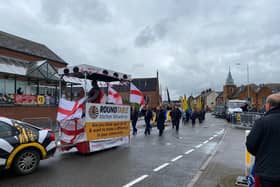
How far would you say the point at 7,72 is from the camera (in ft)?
62.0

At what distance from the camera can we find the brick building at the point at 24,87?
18.2 m

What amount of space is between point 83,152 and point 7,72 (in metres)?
15.0

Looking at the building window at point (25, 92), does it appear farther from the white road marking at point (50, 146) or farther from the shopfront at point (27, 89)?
the white road marking at point (50, 146)

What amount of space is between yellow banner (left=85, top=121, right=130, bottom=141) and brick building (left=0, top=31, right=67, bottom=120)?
1218cm

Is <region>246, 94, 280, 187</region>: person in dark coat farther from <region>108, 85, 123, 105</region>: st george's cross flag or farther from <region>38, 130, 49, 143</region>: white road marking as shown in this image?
<region>108, 85, 123, 105</region>: st george's cross flag

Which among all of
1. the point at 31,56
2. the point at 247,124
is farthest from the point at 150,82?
the point at 247,124

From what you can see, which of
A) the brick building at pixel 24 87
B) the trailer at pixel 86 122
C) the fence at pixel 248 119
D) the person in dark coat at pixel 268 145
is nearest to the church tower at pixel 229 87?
the fence at pixel 248 119

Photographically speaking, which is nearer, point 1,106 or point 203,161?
point 203,161

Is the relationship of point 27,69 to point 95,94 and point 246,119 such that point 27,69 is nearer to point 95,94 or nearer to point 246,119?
point 95,94

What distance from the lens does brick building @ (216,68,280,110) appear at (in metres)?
61.9

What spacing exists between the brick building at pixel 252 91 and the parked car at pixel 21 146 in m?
43.0

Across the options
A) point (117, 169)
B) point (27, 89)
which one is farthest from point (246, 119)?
point (27, 89)

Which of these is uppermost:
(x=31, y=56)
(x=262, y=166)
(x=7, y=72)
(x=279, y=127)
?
(x=31, y=56)

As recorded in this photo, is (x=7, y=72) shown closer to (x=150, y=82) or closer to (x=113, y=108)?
(x=113, y=108)
